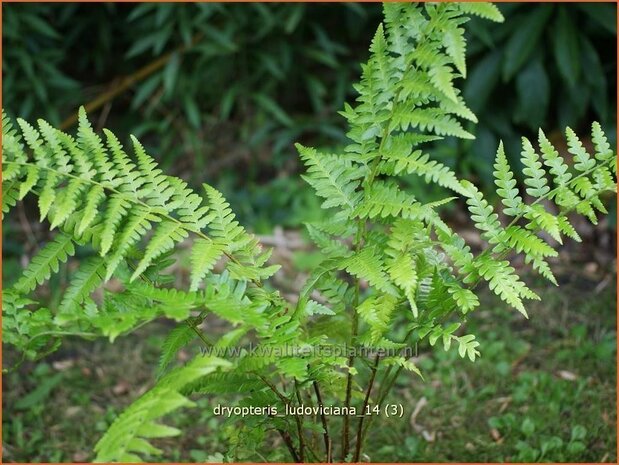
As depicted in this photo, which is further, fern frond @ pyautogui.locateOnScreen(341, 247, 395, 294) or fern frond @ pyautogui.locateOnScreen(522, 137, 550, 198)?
fern frond @ pyautogui.locateOnScreen(522, 137, 550, 198)

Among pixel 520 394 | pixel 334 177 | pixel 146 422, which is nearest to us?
pixel 146 422

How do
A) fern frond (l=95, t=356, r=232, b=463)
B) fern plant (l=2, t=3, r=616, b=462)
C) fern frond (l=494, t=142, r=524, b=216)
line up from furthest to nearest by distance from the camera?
fern frond (l=494, t=142, r=524, b=216) → fern plant (l=2, t=3, r=616, b=462) → fern frond (l=95, t=356, r=232, b=463)

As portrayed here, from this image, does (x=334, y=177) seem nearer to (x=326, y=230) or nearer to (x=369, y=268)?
(x=326, y=230)

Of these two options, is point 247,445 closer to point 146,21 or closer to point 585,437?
point 585,437

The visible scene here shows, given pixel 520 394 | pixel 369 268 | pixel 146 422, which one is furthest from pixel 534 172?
pixel 520 394

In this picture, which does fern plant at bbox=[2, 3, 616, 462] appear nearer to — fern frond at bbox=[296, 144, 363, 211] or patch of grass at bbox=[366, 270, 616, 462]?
fern frond at bbox=[296, 144, 363, 211]

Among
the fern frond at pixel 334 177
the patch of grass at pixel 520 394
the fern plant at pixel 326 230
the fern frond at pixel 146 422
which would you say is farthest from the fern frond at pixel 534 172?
the patch of grass at pixel 520 394

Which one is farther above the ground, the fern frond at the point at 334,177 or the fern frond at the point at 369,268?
the fern frond at the point at 334,177

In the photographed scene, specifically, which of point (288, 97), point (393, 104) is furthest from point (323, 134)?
point (393, 104)

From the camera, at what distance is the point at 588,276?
131 inches

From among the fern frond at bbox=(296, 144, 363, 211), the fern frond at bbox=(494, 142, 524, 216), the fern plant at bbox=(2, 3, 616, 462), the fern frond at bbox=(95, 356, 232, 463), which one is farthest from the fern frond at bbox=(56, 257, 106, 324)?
the fern frond at bbox=(494, 142, 524, 216)

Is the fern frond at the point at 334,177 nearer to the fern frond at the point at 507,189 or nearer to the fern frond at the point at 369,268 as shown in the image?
the fern frond at the point at 369,268

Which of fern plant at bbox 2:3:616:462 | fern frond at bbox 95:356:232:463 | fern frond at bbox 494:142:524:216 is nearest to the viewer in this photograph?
fern frond at bbox 95:356:232:463

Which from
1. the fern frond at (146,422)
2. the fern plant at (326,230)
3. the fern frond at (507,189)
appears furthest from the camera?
the fern frond at (507,189)
